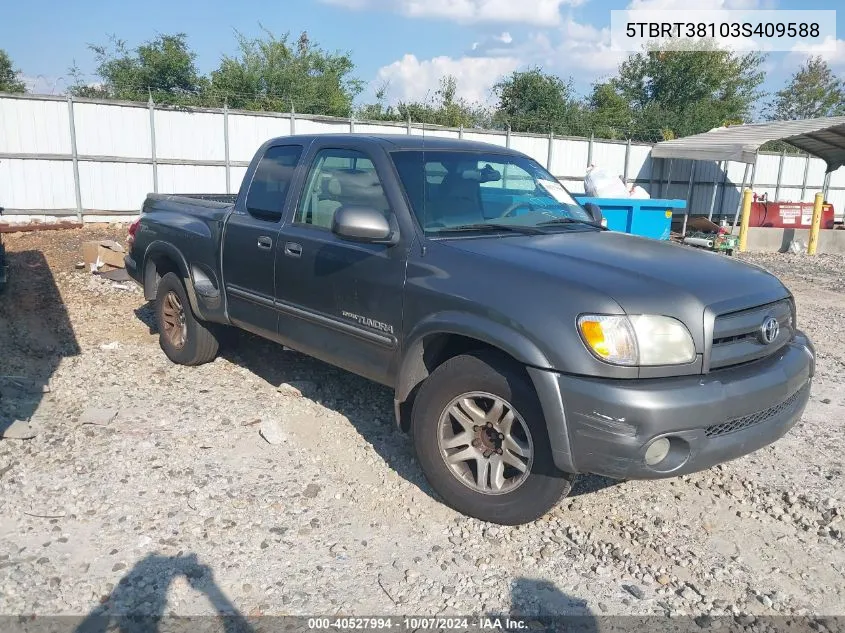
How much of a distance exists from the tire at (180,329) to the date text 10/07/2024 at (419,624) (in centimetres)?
339

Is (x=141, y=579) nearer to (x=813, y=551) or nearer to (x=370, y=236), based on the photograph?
(x=370, y=236)

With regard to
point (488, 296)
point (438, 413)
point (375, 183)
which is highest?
point (375, 183)

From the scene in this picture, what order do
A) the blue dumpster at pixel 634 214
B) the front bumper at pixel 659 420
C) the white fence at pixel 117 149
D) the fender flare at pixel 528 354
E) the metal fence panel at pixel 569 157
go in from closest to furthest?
the front bumper at pixel 659 420
the fender flare at pixel 528 354
the blue dumpster at pixel 634 214
the white fence at pixel 117 149
the metal fence panel at pixel 569 157

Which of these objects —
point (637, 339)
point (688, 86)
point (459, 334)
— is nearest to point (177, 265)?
point (459, 334)

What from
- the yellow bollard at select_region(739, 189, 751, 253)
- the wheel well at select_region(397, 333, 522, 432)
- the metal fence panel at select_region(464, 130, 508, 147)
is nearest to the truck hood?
the wheel well at select_region(397, 333, 522, 432)

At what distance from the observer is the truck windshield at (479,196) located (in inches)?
152

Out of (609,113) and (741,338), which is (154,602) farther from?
(609,113)

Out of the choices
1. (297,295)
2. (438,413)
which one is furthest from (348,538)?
(297,295)

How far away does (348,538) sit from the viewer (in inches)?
132

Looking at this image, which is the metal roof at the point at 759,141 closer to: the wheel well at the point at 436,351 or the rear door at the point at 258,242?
the rear door at the point at 258,242

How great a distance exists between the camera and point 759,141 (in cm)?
1712

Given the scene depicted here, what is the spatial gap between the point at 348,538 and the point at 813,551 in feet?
7.52

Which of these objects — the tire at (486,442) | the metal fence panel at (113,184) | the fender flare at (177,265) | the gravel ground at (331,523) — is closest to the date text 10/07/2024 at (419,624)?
the gravel ground at (331,523)

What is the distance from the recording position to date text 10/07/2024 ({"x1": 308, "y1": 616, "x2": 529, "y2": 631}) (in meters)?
2.73
